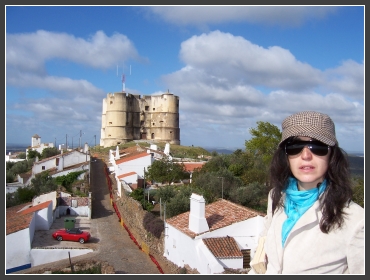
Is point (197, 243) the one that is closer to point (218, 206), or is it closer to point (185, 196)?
point (218, 206)

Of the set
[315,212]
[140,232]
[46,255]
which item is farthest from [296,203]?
[140,232]

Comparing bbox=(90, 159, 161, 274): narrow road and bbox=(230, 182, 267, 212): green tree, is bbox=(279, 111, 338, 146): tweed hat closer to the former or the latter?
bbox=(90, 159, 161, 274): narrow road

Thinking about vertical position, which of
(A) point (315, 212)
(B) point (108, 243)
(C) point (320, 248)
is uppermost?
(A) point (315, 212)

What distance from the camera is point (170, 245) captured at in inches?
472

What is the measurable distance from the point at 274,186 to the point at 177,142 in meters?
52.7

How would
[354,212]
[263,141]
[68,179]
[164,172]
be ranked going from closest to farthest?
1. [354,212]
2. [164,172]
3. [68,179]
4. [263,141]

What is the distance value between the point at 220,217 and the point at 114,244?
17.4ft

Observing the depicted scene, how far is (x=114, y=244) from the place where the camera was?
15.0 metres

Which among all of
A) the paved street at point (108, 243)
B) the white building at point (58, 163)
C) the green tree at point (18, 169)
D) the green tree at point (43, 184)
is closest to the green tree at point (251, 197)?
the paved street at point (108, 243)

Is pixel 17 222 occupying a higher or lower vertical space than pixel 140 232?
higher

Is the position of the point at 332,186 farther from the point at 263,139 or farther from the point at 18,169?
the point at 18,169

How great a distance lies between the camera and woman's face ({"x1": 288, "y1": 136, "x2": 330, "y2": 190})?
1.92 m

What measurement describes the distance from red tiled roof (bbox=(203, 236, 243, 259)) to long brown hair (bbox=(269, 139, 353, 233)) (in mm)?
8105

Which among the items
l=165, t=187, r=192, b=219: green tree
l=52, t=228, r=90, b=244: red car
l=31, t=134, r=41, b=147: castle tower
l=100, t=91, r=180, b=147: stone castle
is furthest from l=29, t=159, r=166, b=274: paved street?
l=31, t=134, r=41, b=147: castle tower
